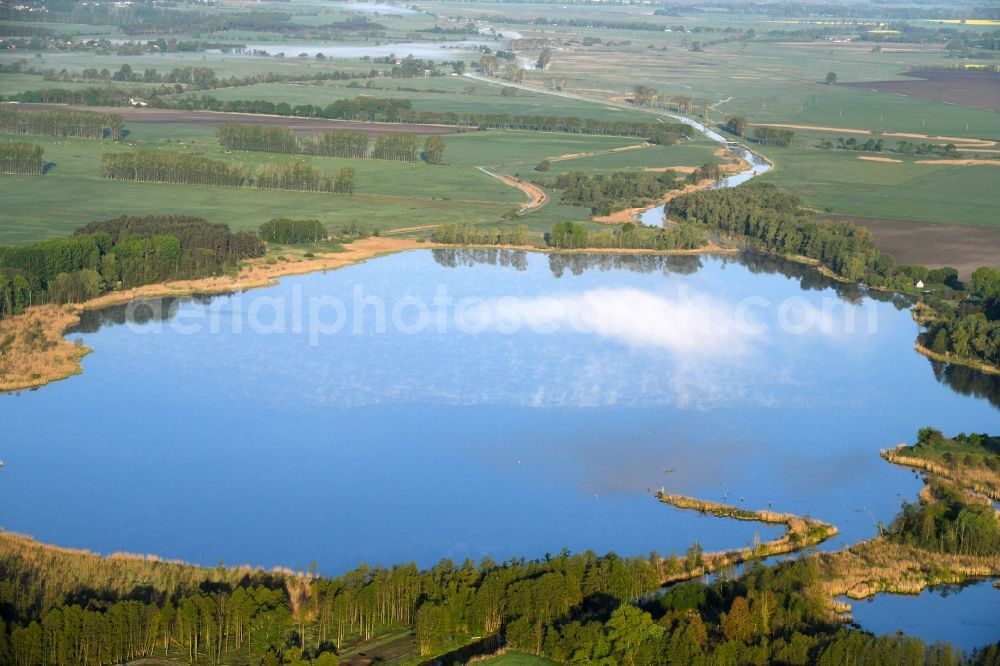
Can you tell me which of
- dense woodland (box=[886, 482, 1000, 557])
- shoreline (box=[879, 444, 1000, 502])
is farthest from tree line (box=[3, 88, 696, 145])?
dense woodland (box=[886, 482, 1000, 557])

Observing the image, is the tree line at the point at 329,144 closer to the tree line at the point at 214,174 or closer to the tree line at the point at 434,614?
the tree line at the point at 214,174

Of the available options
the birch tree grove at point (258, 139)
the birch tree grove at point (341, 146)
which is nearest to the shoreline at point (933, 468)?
the birch tree grove at point (341, 146)

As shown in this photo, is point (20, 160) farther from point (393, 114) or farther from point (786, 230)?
point (786, 230)

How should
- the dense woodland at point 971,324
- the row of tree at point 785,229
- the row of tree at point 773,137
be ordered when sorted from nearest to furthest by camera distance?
the dense woodland at point 971,324 < the row of tree at point 785,229 < the row of tree at point 773,137

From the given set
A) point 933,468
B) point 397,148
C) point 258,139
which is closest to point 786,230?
point 933,468

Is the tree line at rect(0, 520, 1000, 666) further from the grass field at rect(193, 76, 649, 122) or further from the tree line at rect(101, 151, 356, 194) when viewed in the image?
the grass field at rect(193, 76, 649, 122)

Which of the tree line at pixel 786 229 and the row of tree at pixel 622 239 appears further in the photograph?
the row of tree at pixel 622 239
